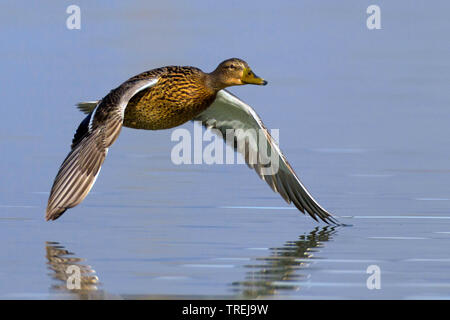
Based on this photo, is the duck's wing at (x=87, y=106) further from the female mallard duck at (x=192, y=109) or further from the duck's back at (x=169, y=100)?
the duck's back at (x=169, y=100)

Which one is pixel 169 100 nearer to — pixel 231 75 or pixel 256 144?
pixel 231 75

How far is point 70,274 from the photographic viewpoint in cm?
980

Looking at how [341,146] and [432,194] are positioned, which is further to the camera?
[341,146]

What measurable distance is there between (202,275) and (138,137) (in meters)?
7.98

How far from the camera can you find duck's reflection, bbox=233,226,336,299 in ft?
31.3

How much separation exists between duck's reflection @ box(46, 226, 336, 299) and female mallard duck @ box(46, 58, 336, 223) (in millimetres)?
1189

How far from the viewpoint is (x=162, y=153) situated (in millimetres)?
16188

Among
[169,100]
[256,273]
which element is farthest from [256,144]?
[256,273]

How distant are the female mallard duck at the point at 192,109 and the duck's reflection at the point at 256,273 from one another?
3.90 feet

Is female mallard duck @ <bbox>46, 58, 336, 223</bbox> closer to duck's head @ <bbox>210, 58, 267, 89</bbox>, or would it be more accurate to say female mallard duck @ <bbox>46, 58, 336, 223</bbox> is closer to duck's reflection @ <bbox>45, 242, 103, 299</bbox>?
duck's head @ <bbox>210, 58, 267, 89</bbox>

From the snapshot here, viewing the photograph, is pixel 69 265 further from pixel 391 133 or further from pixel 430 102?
pixel 430 102

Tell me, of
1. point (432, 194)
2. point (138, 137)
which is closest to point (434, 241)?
point (432, 194)

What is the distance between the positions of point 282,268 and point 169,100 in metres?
3.13

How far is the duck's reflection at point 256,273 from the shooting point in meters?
9.33
